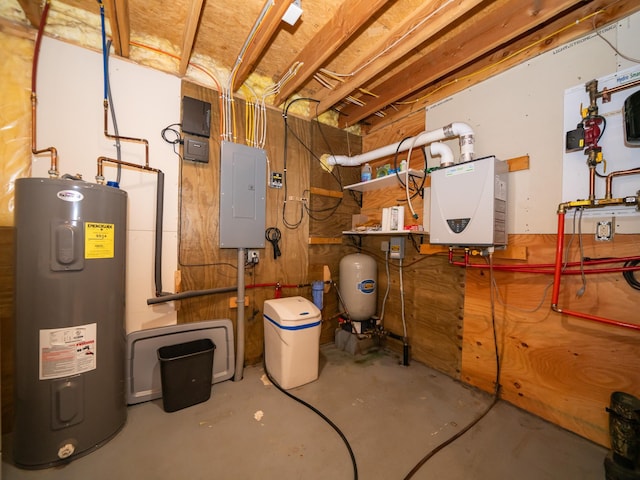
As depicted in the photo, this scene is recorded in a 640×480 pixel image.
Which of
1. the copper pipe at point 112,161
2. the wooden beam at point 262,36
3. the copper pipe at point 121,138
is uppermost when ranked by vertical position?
the wooden beam at point 262,36

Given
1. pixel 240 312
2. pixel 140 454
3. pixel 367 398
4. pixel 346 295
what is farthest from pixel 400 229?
pixel 140 454

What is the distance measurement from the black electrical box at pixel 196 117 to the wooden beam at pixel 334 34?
30.6 inches

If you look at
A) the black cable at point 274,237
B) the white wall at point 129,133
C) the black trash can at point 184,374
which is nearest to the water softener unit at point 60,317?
the black trash can at point 184,374

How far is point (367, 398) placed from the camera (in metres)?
1.93

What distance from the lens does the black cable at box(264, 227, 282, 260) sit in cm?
246

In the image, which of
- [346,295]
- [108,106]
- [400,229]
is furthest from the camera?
[346,295]

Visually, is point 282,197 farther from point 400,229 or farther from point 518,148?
point 518,148

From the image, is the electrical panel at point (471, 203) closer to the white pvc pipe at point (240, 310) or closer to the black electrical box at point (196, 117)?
the white pvc pipe at point (240, 310)

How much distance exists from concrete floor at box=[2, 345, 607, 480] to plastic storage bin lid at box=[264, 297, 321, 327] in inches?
21.2

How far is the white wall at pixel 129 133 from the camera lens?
1637mm

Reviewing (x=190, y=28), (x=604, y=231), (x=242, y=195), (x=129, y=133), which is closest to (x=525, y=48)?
(x=604, y=231)

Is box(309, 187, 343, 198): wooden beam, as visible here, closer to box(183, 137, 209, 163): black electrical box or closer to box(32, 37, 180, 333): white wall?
box(183, 137, 209, 163): black electrical box

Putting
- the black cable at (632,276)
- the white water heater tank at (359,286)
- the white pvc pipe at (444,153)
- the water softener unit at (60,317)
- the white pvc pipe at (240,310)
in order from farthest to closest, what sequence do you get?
the white water heater tank at (359,286), the white pvc pipe at (240,310), the white pvc pipe at (444,153), the black cable at (632,276), the water softener unit at (60,317)

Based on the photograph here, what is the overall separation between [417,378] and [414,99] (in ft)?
8.64
